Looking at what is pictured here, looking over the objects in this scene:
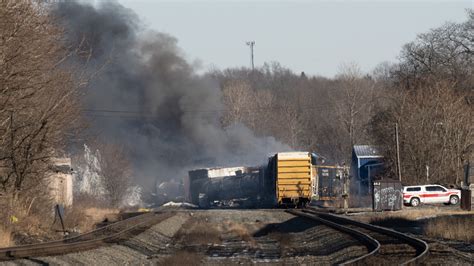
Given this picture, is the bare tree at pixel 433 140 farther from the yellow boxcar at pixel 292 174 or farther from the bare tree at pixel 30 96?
the bare tree at pixel 30 96

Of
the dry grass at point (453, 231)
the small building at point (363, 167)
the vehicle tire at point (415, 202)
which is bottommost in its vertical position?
the dry grass at point (453, 231)

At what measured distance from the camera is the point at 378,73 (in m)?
164

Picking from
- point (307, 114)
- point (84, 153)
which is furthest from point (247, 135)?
point (307, 114)

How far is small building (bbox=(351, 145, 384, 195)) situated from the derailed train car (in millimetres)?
12800

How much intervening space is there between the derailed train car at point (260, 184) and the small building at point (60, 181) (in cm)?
1243

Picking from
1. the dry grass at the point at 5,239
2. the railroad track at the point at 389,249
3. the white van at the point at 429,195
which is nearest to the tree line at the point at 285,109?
the dry grass at the point at 5,239

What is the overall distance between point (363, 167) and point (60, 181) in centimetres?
3872

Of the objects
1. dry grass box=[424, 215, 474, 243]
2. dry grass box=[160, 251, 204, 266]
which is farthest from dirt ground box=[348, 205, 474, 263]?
dry grass box=[160, 251, 204, 266]

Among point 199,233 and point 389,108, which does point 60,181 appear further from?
point 389,108

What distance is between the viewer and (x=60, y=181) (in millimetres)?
47906

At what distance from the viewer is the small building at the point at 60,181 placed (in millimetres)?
37812

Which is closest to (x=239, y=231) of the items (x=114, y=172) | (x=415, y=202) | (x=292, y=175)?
(x=292, y=175)

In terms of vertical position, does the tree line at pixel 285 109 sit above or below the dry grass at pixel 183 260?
above

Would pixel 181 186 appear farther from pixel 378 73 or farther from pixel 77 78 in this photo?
pixel 378 73
